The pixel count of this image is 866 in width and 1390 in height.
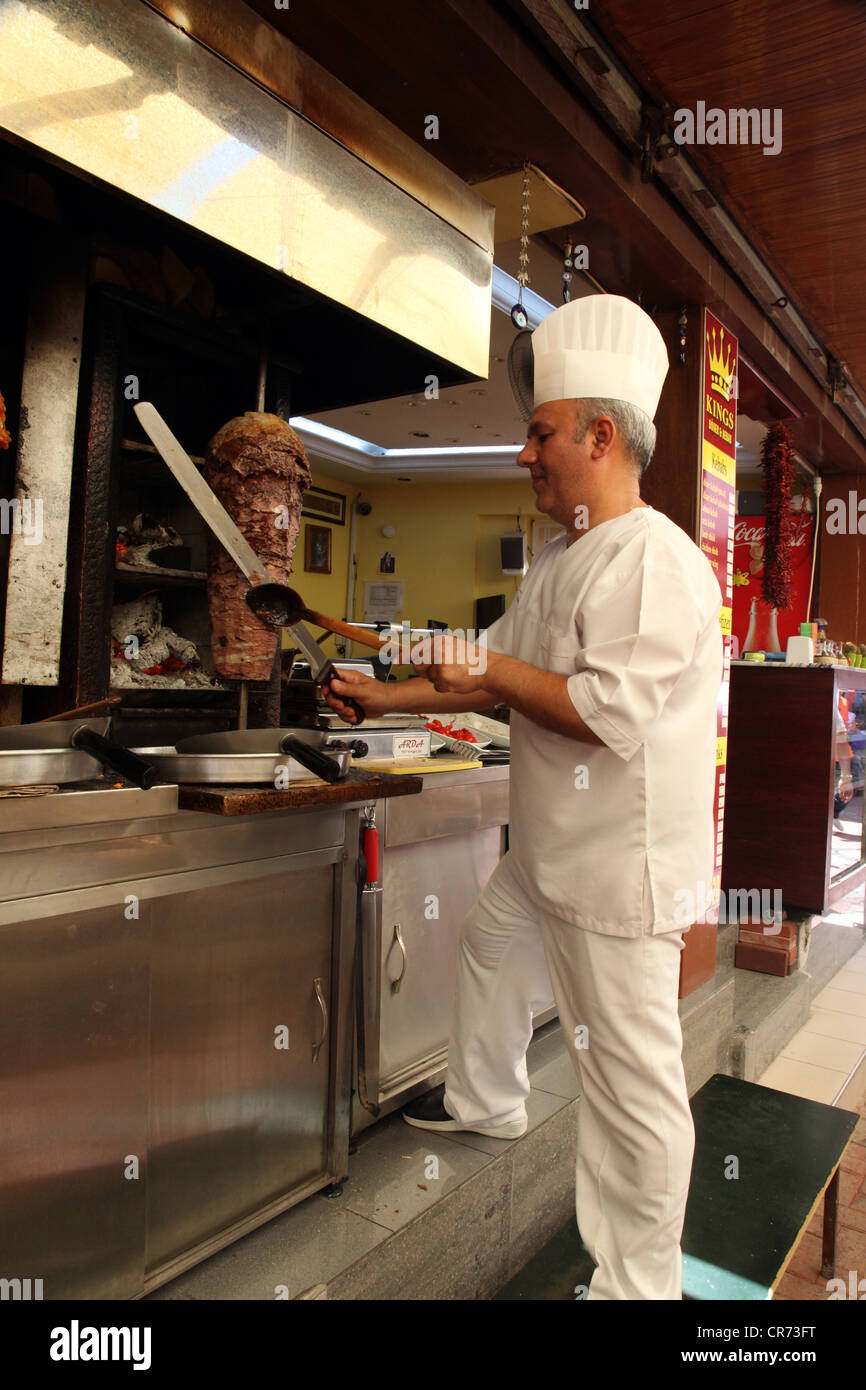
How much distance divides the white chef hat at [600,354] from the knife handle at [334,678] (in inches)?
32.7

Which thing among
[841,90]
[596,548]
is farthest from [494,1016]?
[841,90]

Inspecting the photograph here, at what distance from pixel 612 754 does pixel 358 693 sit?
557 millimetres

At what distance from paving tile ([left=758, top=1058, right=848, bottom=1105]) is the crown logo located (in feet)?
9.76

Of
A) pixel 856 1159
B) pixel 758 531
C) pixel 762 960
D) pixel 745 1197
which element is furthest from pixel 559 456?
pixel 758 531

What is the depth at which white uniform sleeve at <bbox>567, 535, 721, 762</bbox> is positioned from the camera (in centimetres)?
171

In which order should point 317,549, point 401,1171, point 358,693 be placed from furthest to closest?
1. point 317,549
2. point 401,1171
3. point 358,693

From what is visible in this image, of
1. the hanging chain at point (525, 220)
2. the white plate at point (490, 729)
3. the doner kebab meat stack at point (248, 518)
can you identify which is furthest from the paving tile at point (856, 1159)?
the hanging chain at point (525, 220)

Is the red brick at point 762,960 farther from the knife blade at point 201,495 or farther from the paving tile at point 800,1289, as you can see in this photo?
the knife blade at point 201,495

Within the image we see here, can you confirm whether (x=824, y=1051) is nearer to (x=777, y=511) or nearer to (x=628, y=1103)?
(x=628, y=1103)

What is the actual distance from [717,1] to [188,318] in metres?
1.67

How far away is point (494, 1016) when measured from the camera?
222cm

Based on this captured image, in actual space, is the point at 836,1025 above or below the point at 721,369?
below

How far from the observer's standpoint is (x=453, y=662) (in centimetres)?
186

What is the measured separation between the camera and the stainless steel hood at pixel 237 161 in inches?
53.9
